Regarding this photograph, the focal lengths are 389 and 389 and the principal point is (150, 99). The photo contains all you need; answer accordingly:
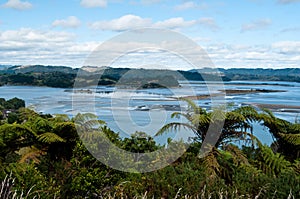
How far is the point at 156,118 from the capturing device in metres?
6.68

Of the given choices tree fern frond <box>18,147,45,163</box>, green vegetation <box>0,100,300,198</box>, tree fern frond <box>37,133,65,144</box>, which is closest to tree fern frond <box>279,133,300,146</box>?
green vegetation <box>0,100,300,198</box>

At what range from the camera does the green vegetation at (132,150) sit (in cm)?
374

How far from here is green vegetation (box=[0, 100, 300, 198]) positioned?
12.3ft

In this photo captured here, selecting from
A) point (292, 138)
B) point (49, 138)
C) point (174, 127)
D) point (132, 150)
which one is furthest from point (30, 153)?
point (292, 138)

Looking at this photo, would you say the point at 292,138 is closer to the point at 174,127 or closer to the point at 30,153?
the point at 174,127

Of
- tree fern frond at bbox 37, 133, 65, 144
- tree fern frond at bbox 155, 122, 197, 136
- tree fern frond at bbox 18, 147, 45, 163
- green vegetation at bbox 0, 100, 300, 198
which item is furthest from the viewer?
tree fern frond at bbox 155, 122, 197, 136

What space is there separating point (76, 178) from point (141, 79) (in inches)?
80.8

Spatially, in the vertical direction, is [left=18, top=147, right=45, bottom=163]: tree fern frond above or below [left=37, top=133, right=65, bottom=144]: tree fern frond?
below

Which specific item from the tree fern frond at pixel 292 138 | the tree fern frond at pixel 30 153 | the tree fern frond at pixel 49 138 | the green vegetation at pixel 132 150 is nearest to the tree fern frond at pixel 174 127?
the green vegetation at pixel 132 150

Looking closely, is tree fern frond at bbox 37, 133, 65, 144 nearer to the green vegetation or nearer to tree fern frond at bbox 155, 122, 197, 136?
the green vegetation

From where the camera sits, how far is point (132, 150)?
16.6ft

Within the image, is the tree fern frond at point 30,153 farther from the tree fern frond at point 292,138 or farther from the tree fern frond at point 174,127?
the tree fern frond at point 292,138

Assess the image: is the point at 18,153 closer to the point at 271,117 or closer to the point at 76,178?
the point at 76,178

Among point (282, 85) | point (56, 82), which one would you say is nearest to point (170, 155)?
point (56, 82)
